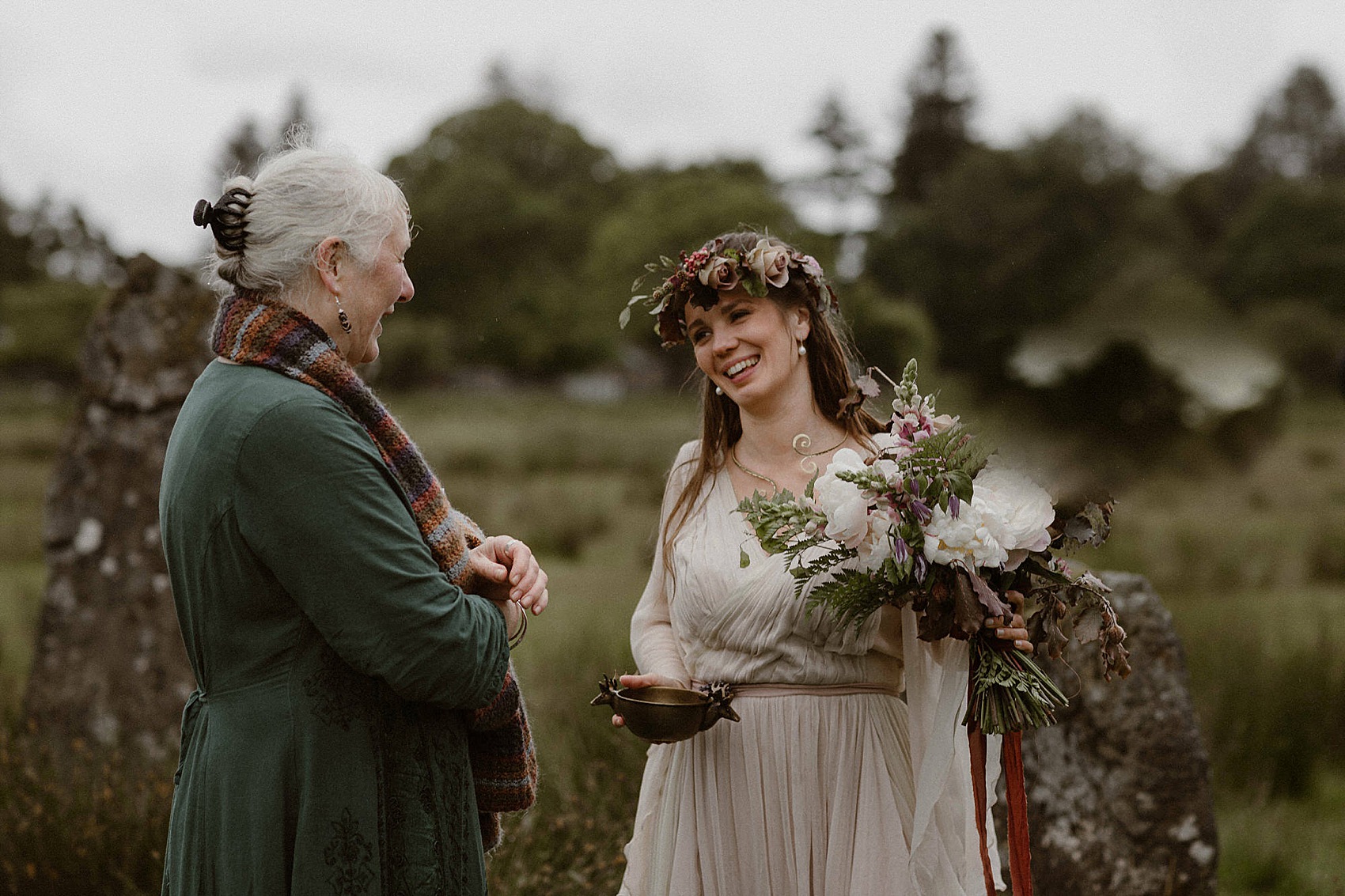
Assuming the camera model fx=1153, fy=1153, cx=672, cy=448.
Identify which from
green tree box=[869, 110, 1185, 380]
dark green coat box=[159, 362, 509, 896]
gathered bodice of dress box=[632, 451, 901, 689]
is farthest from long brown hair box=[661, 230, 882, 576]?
dark green coat box=[159, 362, 509, 896]

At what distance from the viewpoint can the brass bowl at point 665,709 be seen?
294cm

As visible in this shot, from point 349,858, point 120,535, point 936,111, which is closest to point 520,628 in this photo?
point 349,858

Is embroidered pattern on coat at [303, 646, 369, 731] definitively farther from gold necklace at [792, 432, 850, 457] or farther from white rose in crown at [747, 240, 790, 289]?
white rose in crown at [747, 240, 790, 289]

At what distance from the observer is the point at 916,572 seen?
266cm

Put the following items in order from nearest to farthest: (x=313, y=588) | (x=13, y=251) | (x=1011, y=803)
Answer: (x=313, y=588) < (x=1011, y=803) < (x=13, y=251)

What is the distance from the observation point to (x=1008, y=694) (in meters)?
2.72

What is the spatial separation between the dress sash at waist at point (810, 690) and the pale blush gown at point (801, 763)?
0.04 feet

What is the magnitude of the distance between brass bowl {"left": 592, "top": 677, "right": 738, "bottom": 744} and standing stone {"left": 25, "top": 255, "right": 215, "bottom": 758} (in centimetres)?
361

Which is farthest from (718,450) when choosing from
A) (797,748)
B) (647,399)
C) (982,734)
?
(647,399)

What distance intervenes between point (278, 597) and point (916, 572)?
1397 mm

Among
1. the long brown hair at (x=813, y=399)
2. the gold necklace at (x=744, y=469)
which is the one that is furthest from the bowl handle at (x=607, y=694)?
the gold necklace at (x=744, y=469)

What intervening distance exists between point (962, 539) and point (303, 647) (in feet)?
4.68

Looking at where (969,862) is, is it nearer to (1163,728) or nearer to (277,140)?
(1163,728)

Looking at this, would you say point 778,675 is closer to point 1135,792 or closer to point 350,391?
point 350,391
